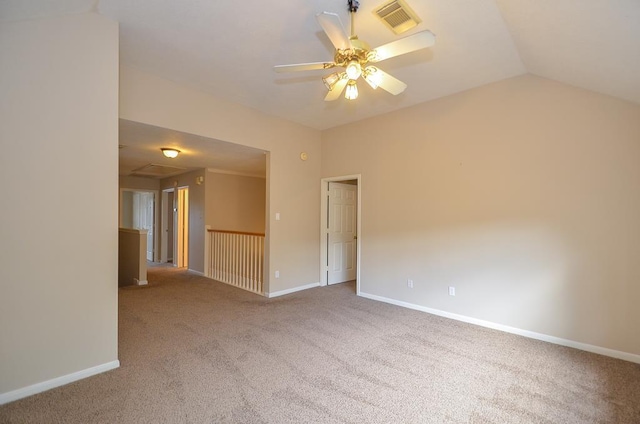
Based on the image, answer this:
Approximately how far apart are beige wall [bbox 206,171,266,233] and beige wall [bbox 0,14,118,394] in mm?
3954

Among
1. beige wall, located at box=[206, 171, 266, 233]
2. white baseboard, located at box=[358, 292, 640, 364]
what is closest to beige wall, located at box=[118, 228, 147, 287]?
beige wall, located at box=[206, 171, 266, 233]

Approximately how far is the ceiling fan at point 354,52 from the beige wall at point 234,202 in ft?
15.4

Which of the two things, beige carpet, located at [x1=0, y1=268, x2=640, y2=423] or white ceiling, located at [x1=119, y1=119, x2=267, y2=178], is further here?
white ceiling, located at [x1=119, y1=119, x2=267, y2=178]

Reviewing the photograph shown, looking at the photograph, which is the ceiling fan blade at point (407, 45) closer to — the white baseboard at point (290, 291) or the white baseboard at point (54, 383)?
the white baseboard at point (54, 383)

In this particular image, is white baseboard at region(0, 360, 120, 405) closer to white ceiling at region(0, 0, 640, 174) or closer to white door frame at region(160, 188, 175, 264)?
white ceiling at region(0, 0, 640, 174)

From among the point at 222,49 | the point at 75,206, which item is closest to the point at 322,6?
the point at 222,49

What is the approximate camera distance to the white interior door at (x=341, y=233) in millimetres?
5324

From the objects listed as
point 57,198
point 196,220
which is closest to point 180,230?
point 196,220

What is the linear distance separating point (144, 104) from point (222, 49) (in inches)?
45.7

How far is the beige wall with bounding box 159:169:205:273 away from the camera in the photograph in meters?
6.26

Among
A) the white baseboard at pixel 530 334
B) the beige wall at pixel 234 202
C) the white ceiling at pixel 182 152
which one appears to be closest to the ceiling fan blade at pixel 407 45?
the white ceiling at pixel 182 152

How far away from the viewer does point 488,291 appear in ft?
11.0

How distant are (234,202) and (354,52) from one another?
211 inches

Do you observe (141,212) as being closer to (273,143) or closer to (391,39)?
(273,143)
